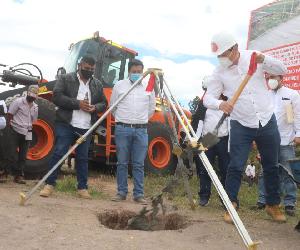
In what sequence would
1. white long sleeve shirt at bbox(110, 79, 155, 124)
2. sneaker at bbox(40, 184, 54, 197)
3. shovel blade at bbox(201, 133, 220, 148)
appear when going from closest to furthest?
shovel blade at bbox(201, 133, 220, 148) < sneaker at bbox(40, 184, 54, 197) < white long sleeve shirt at bbox(110, 79, 155, 124)

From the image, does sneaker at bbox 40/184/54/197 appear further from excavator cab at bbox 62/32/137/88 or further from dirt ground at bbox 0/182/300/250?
excavator cab at bbox 62/32/137/88

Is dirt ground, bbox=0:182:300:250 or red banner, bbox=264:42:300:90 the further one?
red banner, bbox=264:42:300:90

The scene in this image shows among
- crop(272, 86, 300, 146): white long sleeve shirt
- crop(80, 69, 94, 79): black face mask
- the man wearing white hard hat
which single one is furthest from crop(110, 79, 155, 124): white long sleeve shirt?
crop(272, 86, 300, 146): white long sleeve shirt

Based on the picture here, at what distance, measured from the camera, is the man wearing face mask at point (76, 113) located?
536 cm

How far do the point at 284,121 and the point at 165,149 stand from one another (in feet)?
12.1

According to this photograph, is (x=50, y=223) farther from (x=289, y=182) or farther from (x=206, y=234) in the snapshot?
(x=289, y=182)

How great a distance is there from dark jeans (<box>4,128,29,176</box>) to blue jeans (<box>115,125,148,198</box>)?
65.6 inches

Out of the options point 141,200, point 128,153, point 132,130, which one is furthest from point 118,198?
point 132,130

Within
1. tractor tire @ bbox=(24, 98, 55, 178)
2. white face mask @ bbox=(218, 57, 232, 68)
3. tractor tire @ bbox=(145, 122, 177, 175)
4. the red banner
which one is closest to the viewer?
white face mask @ bbox=(218, 57, 232, 68)

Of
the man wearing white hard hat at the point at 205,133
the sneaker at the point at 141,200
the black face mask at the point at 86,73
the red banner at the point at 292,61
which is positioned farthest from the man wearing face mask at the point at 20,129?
the red banner at the point at 292,61

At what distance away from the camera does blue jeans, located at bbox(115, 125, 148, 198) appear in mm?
5586

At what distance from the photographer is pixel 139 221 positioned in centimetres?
441

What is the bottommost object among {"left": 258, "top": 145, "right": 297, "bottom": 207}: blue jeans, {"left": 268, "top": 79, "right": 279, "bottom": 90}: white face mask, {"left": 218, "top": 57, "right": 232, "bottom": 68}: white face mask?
{"left": 258, "top": 145, "right": 297, "bottom": 207}: blue jeans

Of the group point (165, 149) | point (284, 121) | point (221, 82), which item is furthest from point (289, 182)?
point (165, 149)
